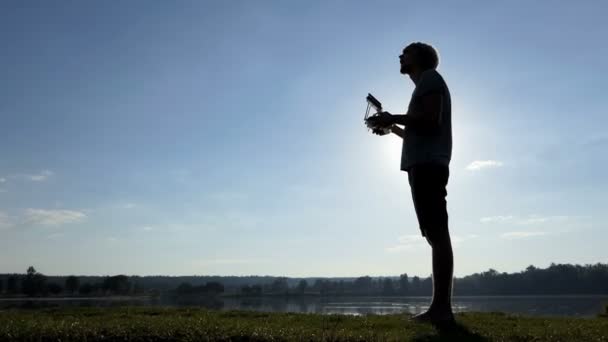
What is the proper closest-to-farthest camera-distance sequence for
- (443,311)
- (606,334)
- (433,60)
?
(606,334), (443,311), (433,60)

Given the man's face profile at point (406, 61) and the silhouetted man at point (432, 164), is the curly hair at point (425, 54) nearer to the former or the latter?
the man's face profile at point (406, 61)

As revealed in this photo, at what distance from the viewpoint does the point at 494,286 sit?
9900 centimetres

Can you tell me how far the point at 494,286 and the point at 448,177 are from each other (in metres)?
102

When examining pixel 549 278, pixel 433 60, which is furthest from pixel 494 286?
pixel 433 60

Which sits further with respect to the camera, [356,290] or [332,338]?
[356,290]

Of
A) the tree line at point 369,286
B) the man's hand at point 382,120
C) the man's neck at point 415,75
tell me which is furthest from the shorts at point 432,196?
the tree line at point 369,286

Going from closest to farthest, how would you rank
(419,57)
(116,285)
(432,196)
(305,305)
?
(432,196) < (419,57) < (305,305) < (116,285)

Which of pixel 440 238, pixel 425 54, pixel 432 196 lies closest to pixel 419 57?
pixel 425 54

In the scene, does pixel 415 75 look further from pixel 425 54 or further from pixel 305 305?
pixel 305 305

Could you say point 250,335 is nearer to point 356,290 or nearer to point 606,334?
point 606,334

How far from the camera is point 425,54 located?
6406mm

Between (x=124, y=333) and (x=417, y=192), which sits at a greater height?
(x=417, y=192)

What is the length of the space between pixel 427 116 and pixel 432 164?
53 cm

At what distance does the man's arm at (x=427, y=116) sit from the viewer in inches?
227
